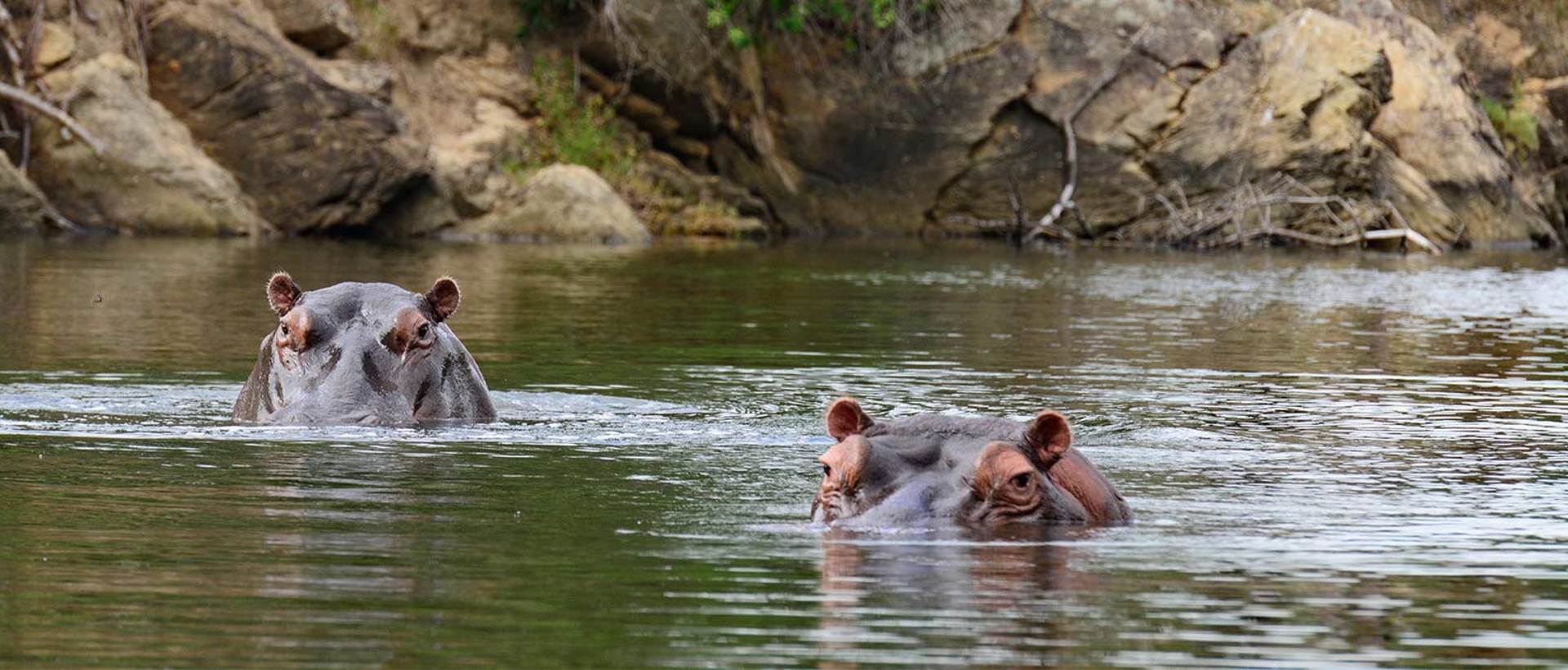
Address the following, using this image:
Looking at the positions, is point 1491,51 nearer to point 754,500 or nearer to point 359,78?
point 359,78

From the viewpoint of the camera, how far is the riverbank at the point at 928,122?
3375cm

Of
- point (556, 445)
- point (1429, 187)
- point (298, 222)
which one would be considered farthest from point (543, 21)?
point (556, 445)

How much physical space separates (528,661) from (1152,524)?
9.88 feet

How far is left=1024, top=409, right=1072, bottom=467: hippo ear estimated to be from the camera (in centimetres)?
696

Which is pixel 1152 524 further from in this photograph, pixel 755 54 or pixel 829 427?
pixel 755 54

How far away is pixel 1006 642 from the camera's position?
18.0ft

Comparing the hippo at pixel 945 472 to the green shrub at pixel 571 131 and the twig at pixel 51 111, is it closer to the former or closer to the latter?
the twig at pixel 51 111

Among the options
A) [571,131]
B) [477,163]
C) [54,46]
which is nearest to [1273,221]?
[571,131]

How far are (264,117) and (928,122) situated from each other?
1037cm

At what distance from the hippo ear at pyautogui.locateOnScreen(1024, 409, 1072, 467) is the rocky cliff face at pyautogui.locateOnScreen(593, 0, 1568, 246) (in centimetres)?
2826

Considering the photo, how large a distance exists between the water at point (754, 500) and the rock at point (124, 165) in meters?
10.1

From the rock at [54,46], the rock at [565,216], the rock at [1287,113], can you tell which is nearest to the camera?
the rock at [54,46]

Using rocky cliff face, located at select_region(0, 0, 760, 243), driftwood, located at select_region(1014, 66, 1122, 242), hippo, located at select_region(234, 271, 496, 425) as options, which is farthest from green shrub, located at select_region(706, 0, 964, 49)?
hippo, located at select_region(234, 271, 496, 425)

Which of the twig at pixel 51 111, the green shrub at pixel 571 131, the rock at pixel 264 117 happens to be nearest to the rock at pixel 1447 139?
the green shrub at pixel 571 131
